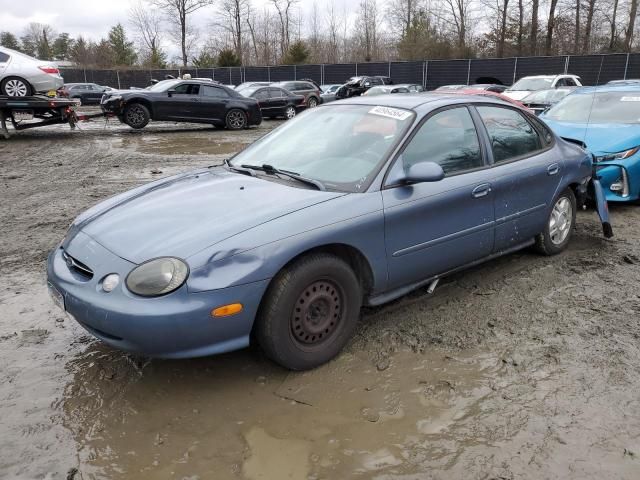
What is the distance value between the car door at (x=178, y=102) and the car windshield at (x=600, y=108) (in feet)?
37.1

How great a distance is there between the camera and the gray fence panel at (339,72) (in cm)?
3697

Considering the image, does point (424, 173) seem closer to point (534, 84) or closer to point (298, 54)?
point (534, 84)

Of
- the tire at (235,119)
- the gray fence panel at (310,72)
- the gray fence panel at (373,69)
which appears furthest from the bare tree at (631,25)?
the tire at (235,119)

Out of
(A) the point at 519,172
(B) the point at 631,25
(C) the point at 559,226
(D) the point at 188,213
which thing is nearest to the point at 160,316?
(D) the point at 188,213

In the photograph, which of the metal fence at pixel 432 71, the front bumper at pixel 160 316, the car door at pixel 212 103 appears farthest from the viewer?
the metal fence at pixel 432 71

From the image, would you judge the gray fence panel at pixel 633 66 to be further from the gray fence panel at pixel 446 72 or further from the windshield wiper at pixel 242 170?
the windshield wiper at pixel 242 170

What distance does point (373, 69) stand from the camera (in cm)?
3650

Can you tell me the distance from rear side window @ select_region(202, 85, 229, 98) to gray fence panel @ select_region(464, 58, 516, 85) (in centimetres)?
2081

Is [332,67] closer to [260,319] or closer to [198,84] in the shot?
[198,84]

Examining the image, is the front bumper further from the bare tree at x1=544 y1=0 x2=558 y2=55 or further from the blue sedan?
the bare tree at x1=544 y1=0 x2=558 y2=55

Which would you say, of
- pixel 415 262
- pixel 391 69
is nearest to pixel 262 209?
pixel 415 262

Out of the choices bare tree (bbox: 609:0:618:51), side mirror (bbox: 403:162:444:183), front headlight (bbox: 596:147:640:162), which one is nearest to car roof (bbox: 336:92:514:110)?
side mirror (bbox: 403:162:444:183)

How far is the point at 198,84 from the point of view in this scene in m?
16.0

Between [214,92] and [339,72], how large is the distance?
22572mm
